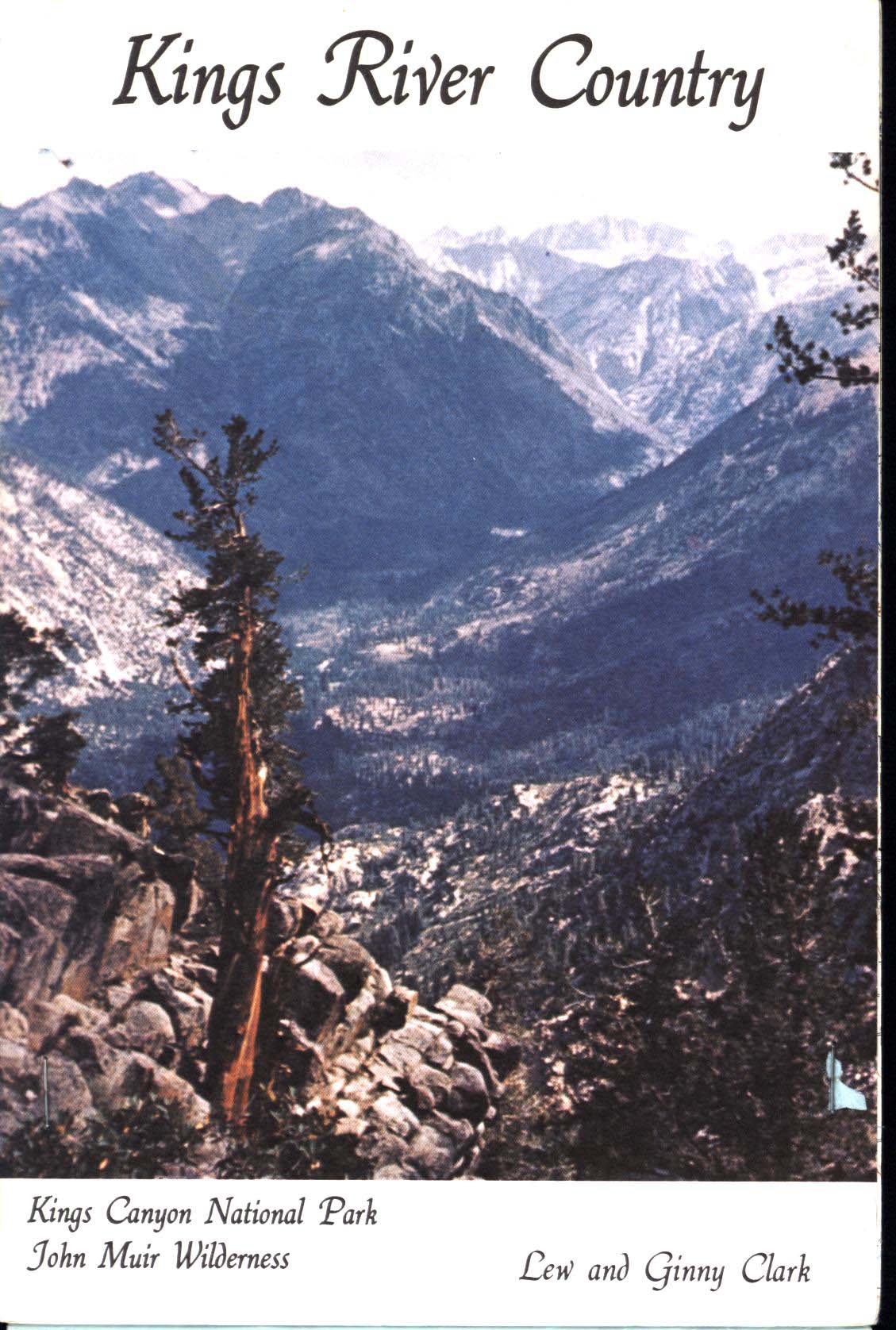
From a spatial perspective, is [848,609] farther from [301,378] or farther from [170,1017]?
[301,378]

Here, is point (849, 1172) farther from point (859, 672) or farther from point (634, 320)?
point (634, 320)

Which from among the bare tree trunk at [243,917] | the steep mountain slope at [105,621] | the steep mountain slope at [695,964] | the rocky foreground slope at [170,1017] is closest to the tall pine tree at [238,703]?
the bare tree trunk at [243,917]

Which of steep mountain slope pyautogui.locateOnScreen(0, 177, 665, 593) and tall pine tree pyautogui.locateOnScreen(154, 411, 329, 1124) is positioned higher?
steep mountain slope pyautogui.locateOnScreen(0, 177, 665, 593)

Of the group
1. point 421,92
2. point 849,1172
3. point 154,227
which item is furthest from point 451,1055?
point 154,227

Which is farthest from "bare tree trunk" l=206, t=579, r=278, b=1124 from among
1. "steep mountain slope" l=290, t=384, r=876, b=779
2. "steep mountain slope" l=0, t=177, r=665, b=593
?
"steep mountain slope" l=0, t=177, r=665, b=593

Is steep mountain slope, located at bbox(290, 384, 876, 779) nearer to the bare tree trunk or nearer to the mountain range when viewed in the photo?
the mountain range

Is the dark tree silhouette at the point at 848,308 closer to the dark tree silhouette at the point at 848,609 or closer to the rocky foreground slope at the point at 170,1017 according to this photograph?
the dark tree silhouette at the point at 848,609
